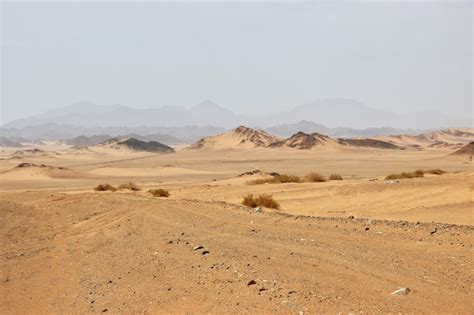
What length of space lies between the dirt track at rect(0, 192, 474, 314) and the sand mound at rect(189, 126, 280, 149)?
89.8 metres

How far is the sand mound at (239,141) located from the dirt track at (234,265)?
8982 cm

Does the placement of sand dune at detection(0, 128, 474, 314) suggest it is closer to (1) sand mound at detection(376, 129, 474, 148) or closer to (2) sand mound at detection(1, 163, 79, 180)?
(2) sand mound at detection(1, 163, 79, 180)

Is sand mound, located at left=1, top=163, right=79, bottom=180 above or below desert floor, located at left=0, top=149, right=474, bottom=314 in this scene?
above

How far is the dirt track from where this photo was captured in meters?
7.59

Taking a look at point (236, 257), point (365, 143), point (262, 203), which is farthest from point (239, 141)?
point (236, 257)

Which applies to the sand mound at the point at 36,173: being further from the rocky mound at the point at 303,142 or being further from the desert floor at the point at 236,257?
the rocky mound at the point at 303,142

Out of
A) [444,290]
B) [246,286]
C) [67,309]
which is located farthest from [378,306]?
[67,309]

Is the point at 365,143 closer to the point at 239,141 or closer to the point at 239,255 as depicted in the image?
the point at 239,141

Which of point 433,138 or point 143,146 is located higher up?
point 433,138

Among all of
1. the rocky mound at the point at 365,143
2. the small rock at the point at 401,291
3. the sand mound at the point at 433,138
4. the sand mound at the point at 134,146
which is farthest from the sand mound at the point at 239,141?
the small rock at the point at 401,291

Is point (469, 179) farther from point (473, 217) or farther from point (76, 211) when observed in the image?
point (76, 211)

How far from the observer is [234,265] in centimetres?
942

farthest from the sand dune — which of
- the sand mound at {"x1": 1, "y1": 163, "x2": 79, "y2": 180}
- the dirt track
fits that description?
the sand mound at {"x1": 1, "y1": 163, "x2": 79, "y2": 180}

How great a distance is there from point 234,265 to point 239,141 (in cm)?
10064
